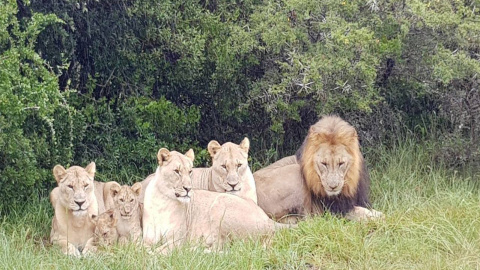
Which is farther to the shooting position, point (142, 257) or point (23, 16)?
point (23, 16)

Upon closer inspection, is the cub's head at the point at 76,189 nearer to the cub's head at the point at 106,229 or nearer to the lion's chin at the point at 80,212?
the lion's chin at the point at 80,212

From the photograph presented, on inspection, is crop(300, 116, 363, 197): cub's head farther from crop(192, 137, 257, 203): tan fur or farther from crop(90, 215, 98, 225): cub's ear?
crop(90, 215, 98, 225): cub's ear

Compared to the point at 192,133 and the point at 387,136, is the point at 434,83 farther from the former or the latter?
the point at 192,133

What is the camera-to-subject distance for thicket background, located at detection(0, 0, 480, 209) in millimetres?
7266

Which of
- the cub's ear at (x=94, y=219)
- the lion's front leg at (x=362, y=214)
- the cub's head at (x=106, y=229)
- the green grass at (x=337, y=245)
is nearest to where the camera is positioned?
the green grass at (x=337, y=245)

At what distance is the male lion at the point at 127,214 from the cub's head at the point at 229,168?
0.70 metres

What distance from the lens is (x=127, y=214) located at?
251 inches

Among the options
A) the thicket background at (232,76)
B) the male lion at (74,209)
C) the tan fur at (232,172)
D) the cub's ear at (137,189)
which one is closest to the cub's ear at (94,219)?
the male lion at (74,209)

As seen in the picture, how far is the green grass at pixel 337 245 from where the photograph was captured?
5.82 m

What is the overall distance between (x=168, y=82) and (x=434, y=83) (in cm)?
252

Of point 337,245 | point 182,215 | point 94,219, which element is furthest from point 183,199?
point 337,245

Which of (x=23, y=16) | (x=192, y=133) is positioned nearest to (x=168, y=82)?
(x=192, y=133)

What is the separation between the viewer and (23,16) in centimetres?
755

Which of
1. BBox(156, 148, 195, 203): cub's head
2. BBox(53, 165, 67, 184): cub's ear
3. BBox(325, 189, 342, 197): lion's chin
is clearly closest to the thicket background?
BBox(53, 165, 67, 184): cub's ear
